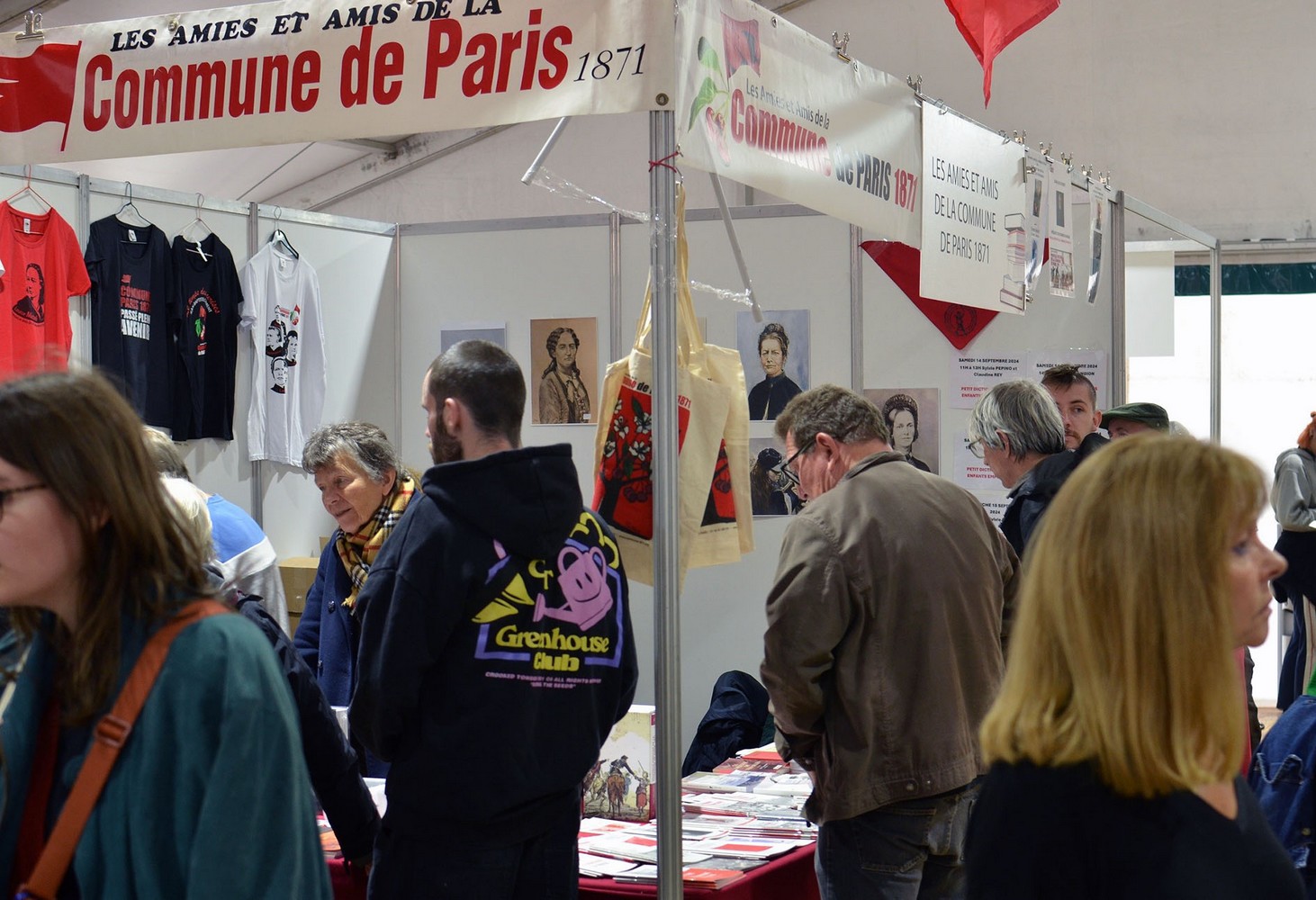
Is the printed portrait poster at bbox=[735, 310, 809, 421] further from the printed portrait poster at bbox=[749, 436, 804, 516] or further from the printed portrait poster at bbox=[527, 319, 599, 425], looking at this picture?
the printed portrait poster at bbox=[527, 319, 599, 425]

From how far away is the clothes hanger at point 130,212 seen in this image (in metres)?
5.23

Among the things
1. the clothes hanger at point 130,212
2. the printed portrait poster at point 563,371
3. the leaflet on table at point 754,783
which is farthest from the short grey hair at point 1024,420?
the clothes hanger at point 130,212

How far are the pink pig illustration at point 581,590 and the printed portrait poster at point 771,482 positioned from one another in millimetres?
2979

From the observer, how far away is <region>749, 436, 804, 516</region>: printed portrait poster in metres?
5.33

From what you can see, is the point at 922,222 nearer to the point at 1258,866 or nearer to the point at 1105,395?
the point at 1258,866

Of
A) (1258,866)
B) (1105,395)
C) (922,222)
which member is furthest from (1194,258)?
(1258,866)

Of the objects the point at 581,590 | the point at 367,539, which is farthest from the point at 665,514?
the point at 367,539

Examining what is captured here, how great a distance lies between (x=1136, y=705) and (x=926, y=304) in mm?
4069

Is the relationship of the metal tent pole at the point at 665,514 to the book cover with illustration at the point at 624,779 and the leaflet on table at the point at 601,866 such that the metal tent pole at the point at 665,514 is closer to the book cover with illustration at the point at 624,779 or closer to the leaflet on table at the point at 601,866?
the leaflet on table at the point at 601,866

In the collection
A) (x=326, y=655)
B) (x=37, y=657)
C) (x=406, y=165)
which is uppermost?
(x=406, y=165)

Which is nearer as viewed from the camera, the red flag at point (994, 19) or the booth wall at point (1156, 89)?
the red flag at point (994, 19)

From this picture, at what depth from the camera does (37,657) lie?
4.49 feet

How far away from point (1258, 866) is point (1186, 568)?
28 cm

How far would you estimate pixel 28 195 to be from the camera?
4953mm
